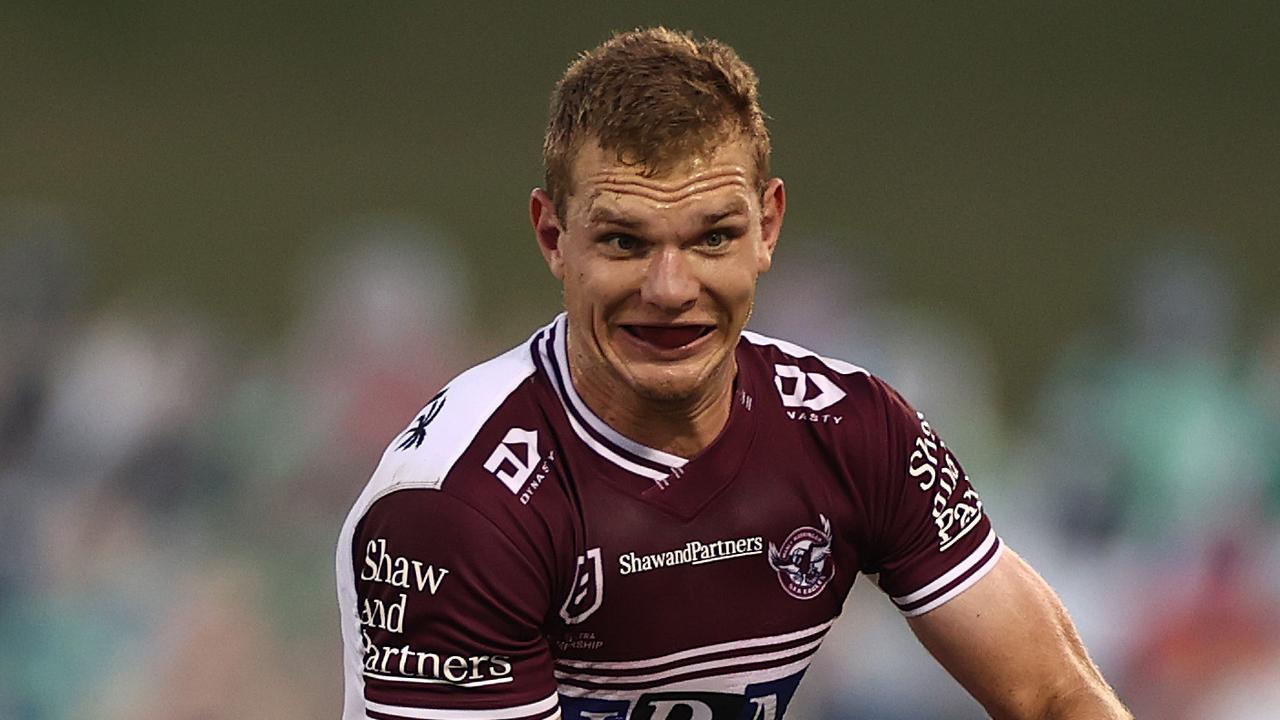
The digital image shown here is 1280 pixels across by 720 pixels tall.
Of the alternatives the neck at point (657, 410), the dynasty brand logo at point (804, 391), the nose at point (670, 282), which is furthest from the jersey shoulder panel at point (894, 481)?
the nose at point (670, 282)

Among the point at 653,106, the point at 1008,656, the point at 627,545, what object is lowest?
the point at 1008,656

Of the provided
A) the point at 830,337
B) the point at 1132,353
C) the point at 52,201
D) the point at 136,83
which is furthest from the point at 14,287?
the point at 1132,353

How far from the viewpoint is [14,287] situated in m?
6.02

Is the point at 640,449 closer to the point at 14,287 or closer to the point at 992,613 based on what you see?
the point at 992,613

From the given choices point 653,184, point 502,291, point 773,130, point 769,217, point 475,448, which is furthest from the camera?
point 773,130

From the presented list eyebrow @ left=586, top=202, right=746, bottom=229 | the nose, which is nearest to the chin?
the nose

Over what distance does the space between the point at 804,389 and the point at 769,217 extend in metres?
0.32

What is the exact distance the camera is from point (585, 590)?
2.73m

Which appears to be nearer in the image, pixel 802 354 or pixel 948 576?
pixel 948 576

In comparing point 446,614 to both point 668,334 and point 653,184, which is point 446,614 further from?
point 653,184

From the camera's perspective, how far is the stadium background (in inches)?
234

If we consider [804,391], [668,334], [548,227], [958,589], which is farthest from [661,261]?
[958,589]

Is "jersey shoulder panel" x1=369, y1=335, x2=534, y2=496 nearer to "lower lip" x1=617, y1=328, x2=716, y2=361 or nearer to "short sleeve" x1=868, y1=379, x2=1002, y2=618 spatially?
"lower lip" x1=617, y1=328, x2=716, y2=361

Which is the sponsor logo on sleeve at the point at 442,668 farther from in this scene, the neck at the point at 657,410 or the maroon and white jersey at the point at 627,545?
the neck at the point at 657,410
